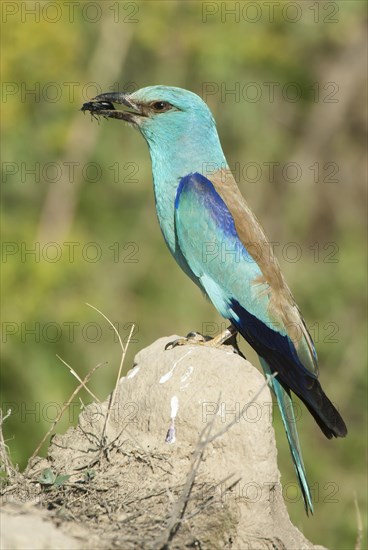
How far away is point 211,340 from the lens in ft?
18.5

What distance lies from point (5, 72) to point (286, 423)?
4406 millimetres

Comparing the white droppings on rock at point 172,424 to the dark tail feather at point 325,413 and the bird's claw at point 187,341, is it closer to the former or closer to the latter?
the bird's claw at point 187,341

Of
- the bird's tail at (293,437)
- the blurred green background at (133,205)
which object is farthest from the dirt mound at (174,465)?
the blurred green background at (133,205)

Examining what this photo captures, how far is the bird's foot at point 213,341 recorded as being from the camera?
17.5ft

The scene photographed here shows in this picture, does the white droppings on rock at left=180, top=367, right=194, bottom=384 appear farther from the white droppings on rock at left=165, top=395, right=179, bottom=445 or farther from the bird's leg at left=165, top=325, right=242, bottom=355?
the bird's leg at left=165, top=325, right=242, bottom=355

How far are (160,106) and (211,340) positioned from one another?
142cm

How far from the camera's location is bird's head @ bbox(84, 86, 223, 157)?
6.14m

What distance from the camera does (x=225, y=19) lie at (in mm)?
9570

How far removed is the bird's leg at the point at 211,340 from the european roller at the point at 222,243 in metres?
0.04

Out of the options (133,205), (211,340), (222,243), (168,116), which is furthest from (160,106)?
(133,205)

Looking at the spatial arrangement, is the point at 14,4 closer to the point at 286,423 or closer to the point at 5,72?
the point at 5,72

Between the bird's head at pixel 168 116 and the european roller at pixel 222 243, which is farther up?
the bird's head at pixel 168 116

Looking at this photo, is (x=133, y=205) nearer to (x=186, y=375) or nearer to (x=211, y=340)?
(x=211, y=340)

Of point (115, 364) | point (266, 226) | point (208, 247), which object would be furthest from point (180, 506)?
point (266, 226)
